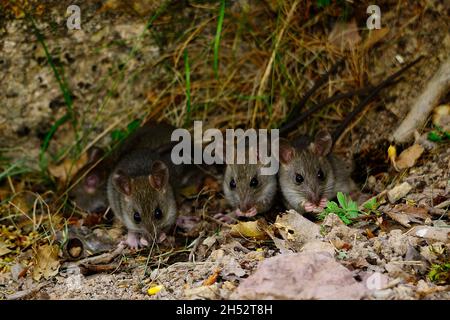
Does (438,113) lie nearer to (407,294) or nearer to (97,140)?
(407,294)

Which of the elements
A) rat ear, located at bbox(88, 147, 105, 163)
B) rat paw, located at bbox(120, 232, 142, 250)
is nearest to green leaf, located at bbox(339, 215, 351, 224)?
rat paw, located at bbox(120, 232, 142, 250)

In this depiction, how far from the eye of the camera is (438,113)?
5484 millimetres

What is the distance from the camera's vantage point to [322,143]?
18.3ft

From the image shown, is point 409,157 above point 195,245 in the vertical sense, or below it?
above

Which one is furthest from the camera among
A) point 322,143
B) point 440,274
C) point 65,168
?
point 65,168

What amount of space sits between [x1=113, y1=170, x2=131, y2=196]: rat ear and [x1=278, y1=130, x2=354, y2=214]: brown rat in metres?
1.42

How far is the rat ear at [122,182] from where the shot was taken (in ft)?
17.8

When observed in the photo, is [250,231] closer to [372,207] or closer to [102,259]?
[372,207]

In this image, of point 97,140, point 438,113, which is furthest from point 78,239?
point 438,113

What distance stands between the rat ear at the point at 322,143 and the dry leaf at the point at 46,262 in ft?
7.94

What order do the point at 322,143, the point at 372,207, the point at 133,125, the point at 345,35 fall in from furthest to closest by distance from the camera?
the point at 133,125 → the point at 345,35 → the point at 322,143 → the point at 372,207

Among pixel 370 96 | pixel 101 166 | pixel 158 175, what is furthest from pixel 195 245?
pixel 370 96

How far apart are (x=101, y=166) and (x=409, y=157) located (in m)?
2.97
